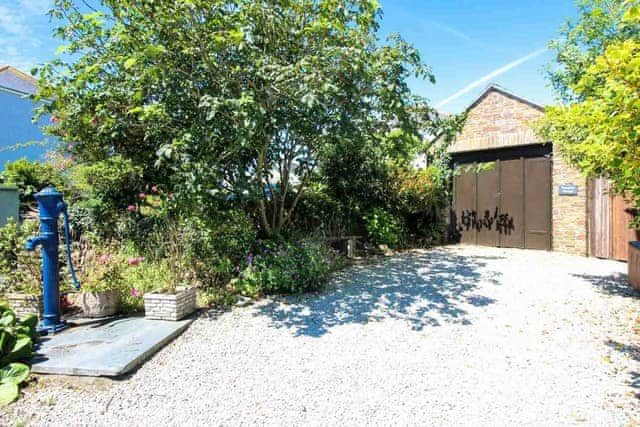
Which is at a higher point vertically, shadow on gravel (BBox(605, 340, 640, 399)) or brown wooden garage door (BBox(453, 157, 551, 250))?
brown wooden garage door (BBox(453, 157, 551, 250))

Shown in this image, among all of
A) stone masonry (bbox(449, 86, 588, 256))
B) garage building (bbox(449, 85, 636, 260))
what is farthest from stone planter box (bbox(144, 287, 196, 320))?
garage building (bbox(449, 85, 636, 260))

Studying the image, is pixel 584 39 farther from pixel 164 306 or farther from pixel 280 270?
pixel 164 306

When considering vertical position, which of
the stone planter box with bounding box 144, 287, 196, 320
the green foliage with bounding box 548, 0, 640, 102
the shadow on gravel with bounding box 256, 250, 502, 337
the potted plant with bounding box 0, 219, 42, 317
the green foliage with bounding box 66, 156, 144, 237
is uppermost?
the green foliage with bounding box 548, 0, 640, 102

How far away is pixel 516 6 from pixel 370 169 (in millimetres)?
4751

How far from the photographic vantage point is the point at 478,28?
8.27 meters

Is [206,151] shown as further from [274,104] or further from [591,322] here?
[591,322]

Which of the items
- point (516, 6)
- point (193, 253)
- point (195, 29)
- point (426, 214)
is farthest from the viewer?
point (426, 214)

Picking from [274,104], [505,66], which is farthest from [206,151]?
[505,66]

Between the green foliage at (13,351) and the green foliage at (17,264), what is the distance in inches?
37.2

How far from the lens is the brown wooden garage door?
8141mm

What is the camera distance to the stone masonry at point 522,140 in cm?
754

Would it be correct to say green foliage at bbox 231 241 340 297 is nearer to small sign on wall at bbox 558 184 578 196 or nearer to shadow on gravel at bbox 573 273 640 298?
shadow on gravel at bbox 573 273 640 298

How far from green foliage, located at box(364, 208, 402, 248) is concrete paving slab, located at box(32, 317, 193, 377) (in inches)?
196

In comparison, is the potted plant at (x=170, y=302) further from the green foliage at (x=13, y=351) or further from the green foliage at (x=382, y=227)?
the green foliage at (x=382, y=227)
